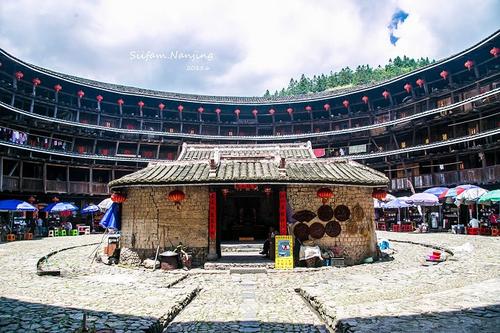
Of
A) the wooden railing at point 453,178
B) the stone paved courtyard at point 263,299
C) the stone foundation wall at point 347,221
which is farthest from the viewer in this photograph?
the wooden railing at point 453,178

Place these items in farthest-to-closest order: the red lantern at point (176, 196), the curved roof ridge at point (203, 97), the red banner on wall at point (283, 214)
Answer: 1. the curved roof ridge at point (203, 97)
2. the red banner on wall at point (283, 214)
3. the red lantern at point (176, 196)

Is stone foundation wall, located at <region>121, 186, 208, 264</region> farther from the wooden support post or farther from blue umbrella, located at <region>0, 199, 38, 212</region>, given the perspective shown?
blue umbrella, located at <region>0, 199, 38, 212</region>

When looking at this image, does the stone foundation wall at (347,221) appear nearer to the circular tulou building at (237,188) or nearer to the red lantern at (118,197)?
the circular tulou building at (237,188)

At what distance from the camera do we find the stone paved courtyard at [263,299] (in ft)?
20.7

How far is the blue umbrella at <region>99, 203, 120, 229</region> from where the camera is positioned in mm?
14938

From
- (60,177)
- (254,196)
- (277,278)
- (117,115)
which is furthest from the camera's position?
(117,115)

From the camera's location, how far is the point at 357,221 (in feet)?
45.6

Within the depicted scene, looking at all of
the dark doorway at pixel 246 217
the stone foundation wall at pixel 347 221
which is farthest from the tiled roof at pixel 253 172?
the dark doorway at pixel 246 217

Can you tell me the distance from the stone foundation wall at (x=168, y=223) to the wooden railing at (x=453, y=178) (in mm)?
23743

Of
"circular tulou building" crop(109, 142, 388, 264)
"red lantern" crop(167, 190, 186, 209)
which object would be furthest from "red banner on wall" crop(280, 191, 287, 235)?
"red lantern" crop(167, 190, 186, 209)

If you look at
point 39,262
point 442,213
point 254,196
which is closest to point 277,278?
point 39,262

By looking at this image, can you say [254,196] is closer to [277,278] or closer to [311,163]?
[311,163]

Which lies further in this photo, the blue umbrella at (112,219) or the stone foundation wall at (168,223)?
the blue umbrella at (112,219)

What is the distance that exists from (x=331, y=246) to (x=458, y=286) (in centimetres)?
504
